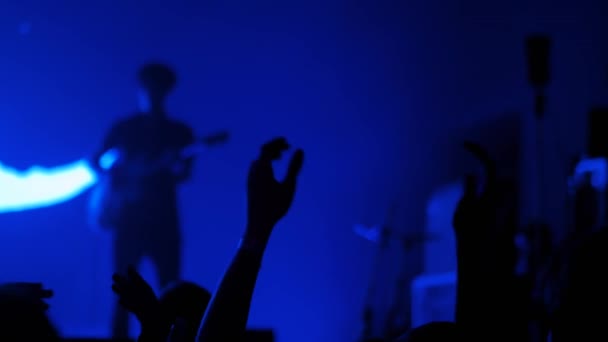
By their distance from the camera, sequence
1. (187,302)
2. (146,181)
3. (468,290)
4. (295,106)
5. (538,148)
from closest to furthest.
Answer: (468,290) → (187,302) → (146,181) → (538,148) → (295,106)

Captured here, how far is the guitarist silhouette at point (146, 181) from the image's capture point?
3900mm

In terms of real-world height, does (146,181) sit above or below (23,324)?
above

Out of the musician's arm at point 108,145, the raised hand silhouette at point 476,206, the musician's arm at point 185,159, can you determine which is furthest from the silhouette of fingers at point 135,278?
the musician's arm at point 108,145

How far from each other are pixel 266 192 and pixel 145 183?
302 cm

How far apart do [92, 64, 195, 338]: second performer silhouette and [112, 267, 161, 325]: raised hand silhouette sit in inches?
110

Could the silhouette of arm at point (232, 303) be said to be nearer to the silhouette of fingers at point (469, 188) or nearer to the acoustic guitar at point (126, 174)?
the silhouette of fingers at point (469, 188)

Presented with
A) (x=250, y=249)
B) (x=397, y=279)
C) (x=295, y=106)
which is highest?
(x=295, y=106)

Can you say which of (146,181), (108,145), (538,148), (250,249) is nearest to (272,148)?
(250,249)

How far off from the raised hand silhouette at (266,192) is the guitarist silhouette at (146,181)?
2.72 meters

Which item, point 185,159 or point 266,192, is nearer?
point 266,192

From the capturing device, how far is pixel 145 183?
4086 mm

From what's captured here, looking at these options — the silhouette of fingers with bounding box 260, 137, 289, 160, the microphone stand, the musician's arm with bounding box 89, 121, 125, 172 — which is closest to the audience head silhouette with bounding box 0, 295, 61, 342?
the silhouette of fingers with bounding box 260, 137, 289, 160

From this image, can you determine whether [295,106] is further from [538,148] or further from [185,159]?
[538,148]

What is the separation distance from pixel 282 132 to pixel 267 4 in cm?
92
